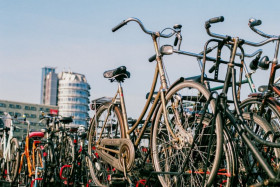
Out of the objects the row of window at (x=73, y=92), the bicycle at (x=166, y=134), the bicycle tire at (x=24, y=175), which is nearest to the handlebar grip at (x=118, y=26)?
the bicycle at (x=166, y=134)

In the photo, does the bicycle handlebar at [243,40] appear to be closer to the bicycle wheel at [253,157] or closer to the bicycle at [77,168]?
the bicycle wheel at [253,157]

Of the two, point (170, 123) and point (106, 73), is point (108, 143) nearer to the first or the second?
point (106, 73)

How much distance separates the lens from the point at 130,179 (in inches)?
167

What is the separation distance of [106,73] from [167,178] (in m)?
1.84

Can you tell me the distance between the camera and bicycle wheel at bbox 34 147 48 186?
705 centimetres

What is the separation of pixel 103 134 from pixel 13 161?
408 cm

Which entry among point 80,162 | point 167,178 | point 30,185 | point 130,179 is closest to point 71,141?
point 80,162

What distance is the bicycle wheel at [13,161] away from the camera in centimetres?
818

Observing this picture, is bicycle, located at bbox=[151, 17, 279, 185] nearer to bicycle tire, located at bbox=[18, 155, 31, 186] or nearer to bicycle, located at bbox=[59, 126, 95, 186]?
bicycle, located at bbox=[59, 126, 95, 186]

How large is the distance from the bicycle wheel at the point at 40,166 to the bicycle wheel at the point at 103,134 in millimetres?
1979

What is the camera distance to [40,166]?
7285 millimetres

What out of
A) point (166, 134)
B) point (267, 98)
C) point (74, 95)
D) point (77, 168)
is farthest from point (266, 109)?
point (74, 95)

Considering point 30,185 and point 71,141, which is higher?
point 71,141

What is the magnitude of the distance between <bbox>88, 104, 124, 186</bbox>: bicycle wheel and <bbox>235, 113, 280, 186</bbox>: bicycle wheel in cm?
154
